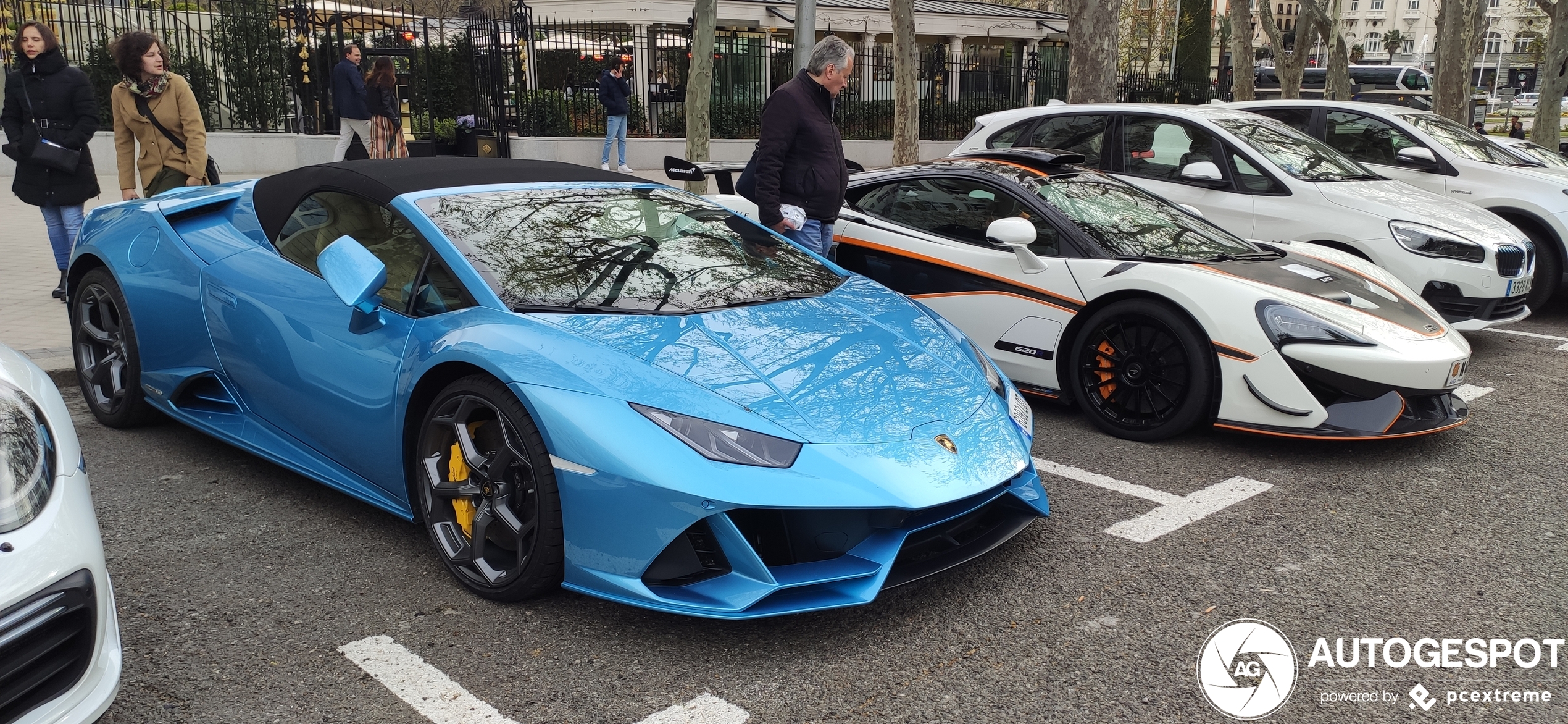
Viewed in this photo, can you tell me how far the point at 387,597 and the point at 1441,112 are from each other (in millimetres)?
17449

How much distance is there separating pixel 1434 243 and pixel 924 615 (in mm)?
4900

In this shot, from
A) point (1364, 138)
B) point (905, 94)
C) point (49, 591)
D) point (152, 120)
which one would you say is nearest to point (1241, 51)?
point (905, 94)

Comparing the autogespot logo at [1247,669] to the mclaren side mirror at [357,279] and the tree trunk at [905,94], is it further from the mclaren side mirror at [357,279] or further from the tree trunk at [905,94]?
the tree trunk at [905,94]

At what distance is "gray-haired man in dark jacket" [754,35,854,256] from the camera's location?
18.3ft

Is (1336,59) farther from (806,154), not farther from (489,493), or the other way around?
(489,493)

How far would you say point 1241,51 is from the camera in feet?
61.8

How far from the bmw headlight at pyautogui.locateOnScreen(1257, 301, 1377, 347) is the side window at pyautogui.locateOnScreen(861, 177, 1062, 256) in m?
0.97

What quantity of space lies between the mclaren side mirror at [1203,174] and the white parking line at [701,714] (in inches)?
206

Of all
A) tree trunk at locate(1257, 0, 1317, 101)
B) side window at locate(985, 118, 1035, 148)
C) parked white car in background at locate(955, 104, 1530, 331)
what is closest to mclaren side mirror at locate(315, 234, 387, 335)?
parked white car in background at locate(955, 104, 1530, 331)

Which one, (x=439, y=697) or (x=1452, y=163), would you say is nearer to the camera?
(x=439, y=697)

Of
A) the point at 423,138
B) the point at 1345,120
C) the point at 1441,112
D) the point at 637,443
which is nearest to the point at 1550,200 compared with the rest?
the point at 1345,120

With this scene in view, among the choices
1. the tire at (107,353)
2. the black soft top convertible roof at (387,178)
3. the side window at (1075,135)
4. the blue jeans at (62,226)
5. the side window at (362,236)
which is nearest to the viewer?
the side window at (362,236)

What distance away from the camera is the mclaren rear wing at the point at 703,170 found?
5.71 meters

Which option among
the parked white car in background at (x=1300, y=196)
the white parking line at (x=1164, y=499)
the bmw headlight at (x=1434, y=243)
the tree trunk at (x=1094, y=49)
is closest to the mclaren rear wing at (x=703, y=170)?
the parked white car in background at (x=1300, y=196)
